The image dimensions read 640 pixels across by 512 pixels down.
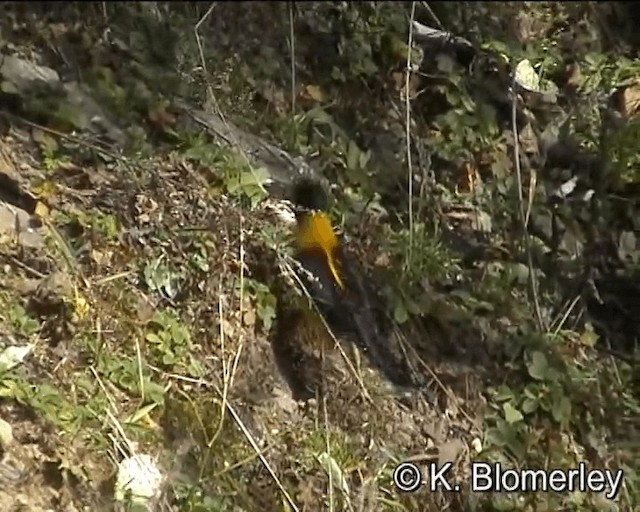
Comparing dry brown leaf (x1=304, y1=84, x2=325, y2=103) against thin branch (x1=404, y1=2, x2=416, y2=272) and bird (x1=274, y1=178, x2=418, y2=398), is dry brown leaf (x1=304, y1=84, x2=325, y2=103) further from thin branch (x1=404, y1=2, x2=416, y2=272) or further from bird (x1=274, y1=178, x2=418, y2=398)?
bird (x1=274, y1=178, x2=418, y2=398)

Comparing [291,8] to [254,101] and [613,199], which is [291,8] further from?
[613,199]

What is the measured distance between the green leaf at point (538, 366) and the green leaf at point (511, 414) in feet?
0.25

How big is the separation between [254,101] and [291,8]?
0.25m

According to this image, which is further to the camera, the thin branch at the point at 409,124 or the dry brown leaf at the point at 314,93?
the dry brown leaf at the point at 314,93

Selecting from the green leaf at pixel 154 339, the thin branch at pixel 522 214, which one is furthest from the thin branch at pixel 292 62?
the green leaf at pixel 154 339

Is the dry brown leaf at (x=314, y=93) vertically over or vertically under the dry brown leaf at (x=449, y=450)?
over

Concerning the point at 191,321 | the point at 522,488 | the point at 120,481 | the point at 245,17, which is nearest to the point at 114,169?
the point at 191,321

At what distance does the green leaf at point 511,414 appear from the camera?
1823mm

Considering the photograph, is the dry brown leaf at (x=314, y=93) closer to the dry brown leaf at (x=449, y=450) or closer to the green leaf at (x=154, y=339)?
the green leaf at (x=154, y=339)

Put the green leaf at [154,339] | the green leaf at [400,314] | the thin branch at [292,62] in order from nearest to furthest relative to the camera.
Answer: the green leaf at [154,339] → the green leaf at [400,314] → the thin branch at [292,62]

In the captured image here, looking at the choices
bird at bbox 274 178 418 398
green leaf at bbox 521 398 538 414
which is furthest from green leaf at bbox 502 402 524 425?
bird at bbox 274 178 418 398

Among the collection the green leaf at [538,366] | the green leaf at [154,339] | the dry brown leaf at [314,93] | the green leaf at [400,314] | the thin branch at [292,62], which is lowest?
the green leaf at [538,366]

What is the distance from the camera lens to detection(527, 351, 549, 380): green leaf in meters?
1.87

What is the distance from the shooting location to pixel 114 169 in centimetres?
194
